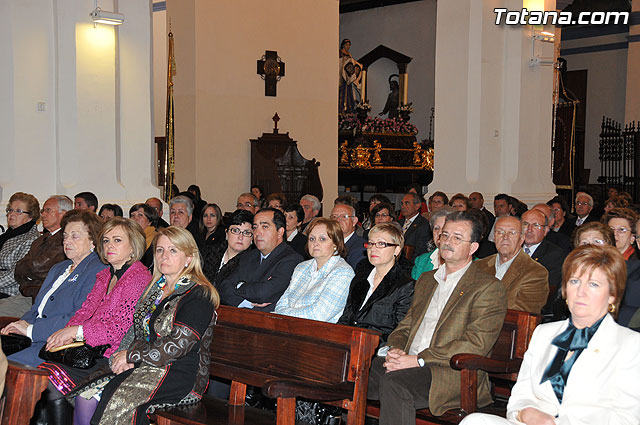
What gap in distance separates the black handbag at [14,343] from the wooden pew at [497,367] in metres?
1.88

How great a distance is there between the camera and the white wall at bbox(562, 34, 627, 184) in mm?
18000

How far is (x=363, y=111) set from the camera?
17797 millimetres

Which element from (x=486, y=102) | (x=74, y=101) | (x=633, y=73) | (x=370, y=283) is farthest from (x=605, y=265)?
(x=633, y=73)

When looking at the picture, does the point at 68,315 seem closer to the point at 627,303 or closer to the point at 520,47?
the point at 627,303

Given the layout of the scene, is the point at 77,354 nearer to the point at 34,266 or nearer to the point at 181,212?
the point at 34,266

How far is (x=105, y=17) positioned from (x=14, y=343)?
14.0 feet

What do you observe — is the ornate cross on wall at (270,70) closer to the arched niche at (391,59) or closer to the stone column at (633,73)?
the arched niche at (391,59)

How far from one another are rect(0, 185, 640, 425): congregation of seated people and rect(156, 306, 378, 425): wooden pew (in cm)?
19

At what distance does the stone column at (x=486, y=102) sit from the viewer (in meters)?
8.86

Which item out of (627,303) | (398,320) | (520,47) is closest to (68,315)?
(398,320)

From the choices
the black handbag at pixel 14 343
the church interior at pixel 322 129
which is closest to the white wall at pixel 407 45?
the church interior at pixel 322 129

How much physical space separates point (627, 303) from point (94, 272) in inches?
118

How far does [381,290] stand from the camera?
159 inches

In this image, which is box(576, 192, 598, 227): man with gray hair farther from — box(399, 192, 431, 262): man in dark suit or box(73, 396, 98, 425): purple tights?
box(73, 396, 98, 425): purple tights
